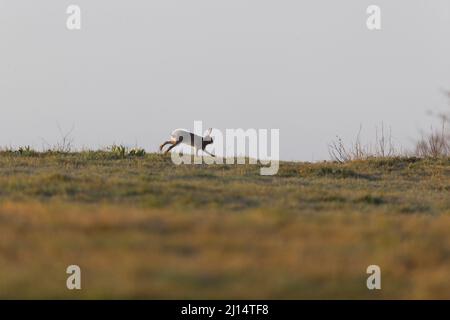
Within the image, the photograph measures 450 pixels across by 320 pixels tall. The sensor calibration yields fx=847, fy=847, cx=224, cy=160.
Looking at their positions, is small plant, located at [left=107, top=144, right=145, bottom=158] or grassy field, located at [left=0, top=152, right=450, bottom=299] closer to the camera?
grassy field, located at [left=0, top=152, right=450, bottom=299]

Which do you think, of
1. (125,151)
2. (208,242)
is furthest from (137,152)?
(208,242)

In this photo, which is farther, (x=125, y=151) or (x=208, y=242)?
(x=125, y=151)

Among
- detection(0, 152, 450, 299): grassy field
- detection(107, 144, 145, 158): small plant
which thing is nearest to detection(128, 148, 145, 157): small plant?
detection(107, 144, 145, 158): small plant

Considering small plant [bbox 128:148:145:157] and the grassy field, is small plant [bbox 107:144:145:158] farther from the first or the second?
the grassy field

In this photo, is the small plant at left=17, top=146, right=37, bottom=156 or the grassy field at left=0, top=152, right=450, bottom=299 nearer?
the grassy field at left=0, top=152, right=450, bottom=299

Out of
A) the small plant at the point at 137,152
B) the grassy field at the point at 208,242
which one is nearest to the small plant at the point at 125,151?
the small plant at the point at 137,152

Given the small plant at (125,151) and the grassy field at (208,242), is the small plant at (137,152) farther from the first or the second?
the grassy field at (208,242)

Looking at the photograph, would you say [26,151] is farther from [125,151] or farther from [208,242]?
[208,242]

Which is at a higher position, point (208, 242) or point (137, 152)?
point (137, 152)

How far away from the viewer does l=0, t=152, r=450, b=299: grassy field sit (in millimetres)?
7051

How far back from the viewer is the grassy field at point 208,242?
7.05m

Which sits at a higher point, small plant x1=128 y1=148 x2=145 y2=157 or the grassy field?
small plant x1=128 y1=148 x2=145 y2=157

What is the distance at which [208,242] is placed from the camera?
319 inches

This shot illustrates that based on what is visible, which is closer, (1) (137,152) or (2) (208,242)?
(2) (208,242)
